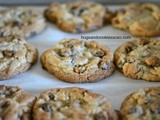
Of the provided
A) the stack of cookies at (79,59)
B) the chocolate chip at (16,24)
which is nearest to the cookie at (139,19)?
the stack of cookies at (79,59)

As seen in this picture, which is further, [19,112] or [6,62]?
[6,62]

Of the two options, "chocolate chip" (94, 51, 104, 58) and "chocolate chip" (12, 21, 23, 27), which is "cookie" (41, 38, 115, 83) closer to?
"chocolate chip" (94, 51, 104, 58)

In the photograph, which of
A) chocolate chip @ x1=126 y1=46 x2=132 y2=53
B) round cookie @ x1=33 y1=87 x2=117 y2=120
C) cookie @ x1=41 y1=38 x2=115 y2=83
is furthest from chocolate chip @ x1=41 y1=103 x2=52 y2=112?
chocolate chip @ x1=126 y1=46 x2=132 y2=53

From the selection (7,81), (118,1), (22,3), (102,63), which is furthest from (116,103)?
(22,3)

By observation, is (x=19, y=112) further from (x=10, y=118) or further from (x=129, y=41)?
(x=129, y=41)

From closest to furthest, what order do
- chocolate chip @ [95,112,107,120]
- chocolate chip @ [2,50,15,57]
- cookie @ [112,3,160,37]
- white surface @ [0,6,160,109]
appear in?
chocolate chip @ [95,112,107,120]
white surface @ [0,6,160,109]
chocolate chip @ [2,50,15,57]
cookie @ [112,3,160,37]

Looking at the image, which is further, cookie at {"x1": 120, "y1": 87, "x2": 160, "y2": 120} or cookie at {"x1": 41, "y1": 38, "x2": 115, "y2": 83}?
cookie at {"x1": 41, "y1": 38, "x2": 115, "y2": 83}
